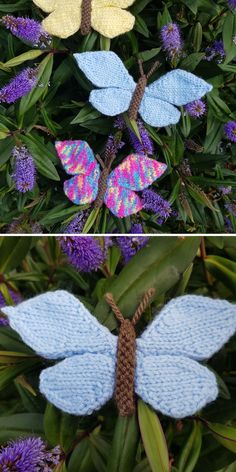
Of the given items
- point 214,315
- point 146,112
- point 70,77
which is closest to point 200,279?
point 214,315

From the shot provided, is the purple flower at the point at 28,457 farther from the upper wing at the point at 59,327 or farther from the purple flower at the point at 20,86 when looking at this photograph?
the purple flower at the point at 20,86

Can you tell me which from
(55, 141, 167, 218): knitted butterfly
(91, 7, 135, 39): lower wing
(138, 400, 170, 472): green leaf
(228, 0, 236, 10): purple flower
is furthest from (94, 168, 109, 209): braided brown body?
(138, 400, 170, 472): green leaf

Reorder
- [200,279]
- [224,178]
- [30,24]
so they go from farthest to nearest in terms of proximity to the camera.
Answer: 1. [224,178]
2. [30,24]
3. [200,279]

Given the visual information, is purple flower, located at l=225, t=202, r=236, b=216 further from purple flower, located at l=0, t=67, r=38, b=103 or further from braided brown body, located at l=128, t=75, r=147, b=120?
purple flower, located at l=0, t=67, r=38, b=103

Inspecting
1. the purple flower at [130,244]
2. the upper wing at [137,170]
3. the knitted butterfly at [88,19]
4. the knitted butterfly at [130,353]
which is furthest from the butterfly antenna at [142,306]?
the knitted butterfly at [88,19]

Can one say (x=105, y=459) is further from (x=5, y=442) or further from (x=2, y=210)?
(x=2, y=210)

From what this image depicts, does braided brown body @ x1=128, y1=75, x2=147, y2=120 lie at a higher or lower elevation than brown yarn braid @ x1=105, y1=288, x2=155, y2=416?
higher
